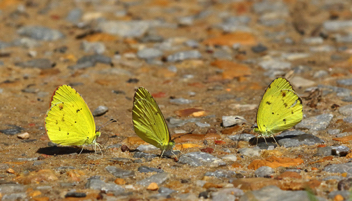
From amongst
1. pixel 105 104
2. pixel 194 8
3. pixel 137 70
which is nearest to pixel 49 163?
pixel 105 104

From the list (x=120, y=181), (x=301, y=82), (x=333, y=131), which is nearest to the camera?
(x=120, y=181)

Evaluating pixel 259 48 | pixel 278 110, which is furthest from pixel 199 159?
pixel 259 48

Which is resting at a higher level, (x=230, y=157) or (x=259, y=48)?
(x=259, y=48)

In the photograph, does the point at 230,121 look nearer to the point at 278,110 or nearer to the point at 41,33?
the point at 278,110

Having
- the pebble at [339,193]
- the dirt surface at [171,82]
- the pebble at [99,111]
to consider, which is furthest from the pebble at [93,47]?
the pebble at [339,193]

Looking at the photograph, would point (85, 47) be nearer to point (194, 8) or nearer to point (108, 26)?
point (108, 26)
